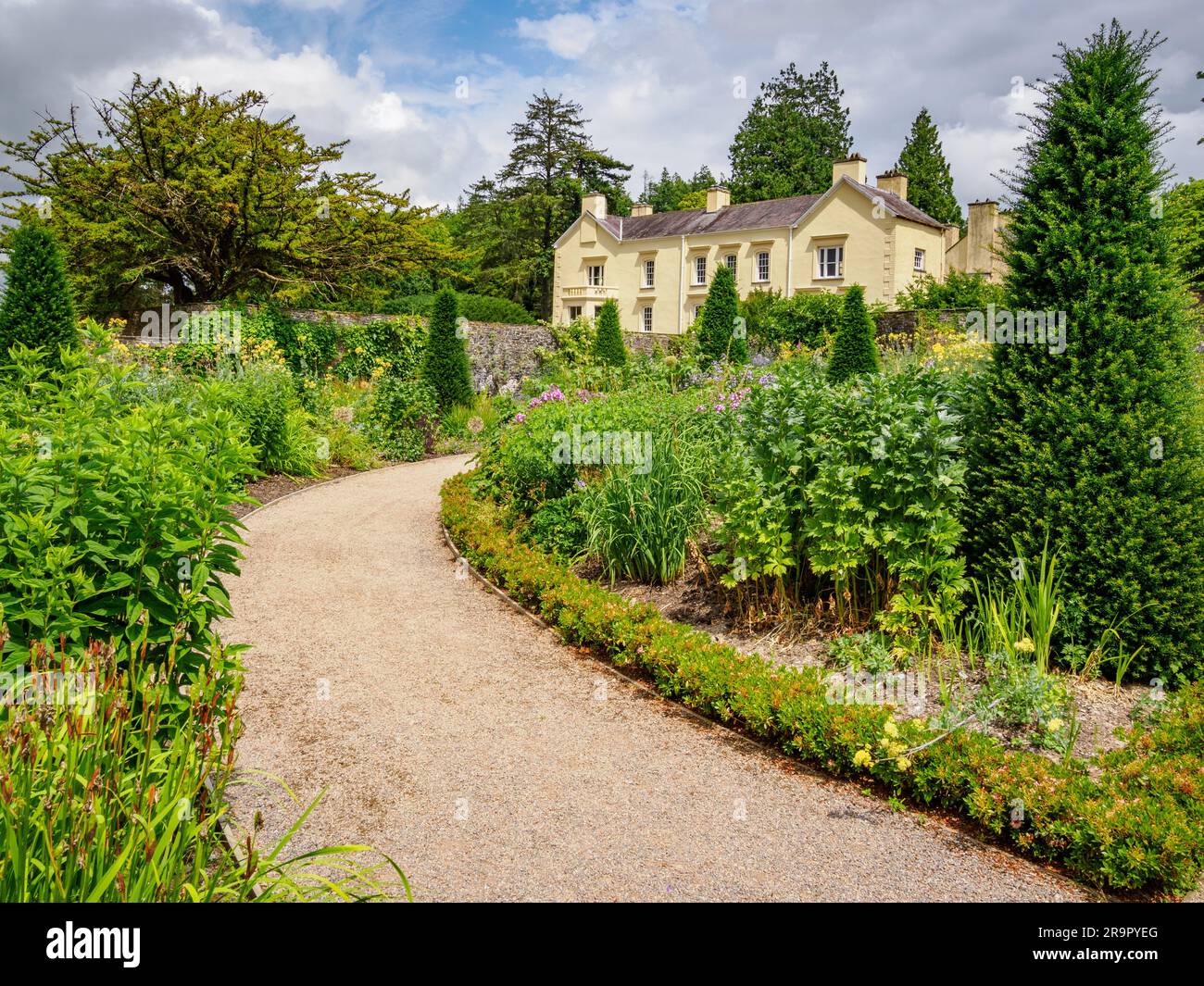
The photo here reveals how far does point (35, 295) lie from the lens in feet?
40.6

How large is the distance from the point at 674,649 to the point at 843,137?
176ft

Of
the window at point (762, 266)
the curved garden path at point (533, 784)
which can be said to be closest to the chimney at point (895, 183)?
the window at point (762, 266)

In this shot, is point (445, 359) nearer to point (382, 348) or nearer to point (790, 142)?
point (382, 348)

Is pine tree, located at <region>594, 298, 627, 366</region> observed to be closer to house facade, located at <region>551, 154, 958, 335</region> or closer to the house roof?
house facade, located at <region>551, 154, 958, 335</region>

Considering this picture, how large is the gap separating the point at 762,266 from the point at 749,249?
0.89 meters

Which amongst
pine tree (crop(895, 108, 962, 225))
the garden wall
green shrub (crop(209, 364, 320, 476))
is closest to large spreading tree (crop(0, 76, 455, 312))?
the garden wall

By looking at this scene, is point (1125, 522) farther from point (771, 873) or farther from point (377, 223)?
point (377, 223)

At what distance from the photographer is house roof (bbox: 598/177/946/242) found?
33.2 meters

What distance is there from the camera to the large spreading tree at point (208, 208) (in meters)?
18.3

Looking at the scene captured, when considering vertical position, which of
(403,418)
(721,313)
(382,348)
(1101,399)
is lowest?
(1101,399)

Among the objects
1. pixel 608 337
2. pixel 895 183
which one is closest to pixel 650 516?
pixel 608 337

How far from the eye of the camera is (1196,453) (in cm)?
496

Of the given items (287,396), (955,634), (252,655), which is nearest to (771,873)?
(955,634)

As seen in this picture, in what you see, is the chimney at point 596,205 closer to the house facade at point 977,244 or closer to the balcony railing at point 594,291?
the balcony railing at point 594,291
